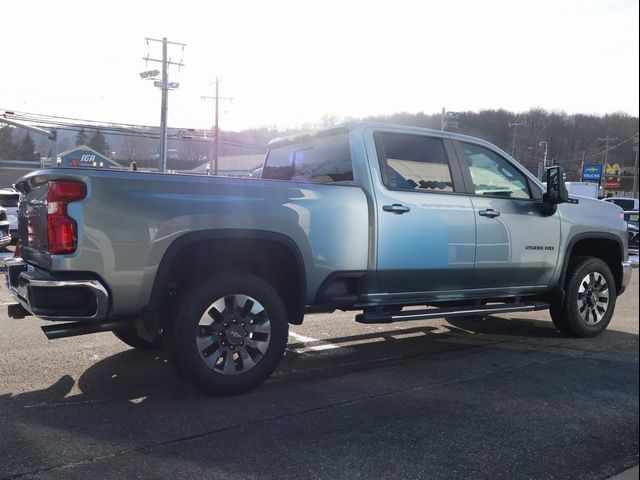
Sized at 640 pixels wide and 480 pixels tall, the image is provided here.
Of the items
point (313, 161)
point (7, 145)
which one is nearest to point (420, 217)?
point (313, 161)

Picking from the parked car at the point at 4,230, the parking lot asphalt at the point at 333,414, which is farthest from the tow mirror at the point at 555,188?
the parked car at the point at 4,230

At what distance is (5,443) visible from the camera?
3.05 metres

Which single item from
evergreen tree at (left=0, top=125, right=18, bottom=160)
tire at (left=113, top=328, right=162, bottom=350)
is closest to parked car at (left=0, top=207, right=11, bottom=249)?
tire at (left=113, top=328, right=162, bottom=350)

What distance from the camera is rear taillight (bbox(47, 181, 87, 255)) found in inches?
131

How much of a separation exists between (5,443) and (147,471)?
91cm

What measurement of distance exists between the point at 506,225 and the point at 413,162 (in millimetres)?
1112

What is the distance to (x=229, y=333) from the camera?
12.7 feet

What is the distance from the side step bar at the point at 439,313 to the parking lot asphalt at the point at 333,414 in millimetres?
450

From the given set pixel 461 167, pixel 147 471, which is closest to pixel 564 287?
pixel 461 167

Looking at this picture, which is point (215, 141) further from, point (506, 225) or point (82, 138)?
A: point (506, 225)

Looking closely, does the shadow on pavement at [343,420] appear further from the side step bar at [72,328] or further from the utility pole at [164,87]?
the utility pole at [164,87]

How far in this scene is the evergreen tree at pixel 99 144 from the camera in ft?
12.3

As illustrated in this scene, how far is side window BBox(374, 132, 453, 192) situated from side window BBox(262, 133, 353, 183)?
1.05ft

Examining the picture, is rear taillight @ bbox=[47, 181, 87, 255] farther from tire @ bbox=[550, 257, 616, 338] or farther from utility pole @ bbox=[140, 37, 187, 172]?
tire @ bbox=[550, 257, 616, 338]
